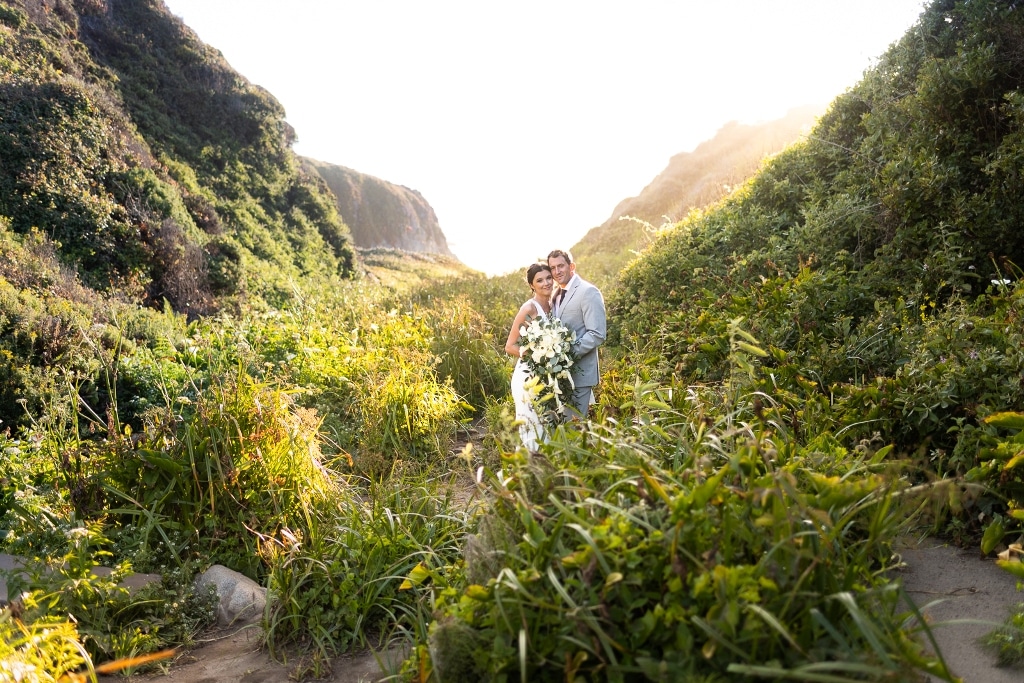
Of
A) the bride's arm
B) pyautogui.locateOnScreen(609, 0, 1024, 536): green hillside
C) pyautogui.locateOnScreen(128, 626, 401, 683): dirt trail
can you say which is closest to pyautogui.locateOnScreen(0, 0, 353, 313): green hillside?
the bride's arm

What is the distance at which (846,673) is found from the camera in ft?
6.12

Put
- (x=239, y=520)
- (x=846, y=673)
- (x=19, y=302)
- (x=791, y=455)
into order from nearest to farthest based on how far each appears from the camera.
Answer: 1. (x=846, y=673)
2. (x=791, y=455)
3. (x=239, y=520)
4. (x=19, y=302)

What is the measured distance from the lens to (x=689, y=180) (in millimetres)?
26109

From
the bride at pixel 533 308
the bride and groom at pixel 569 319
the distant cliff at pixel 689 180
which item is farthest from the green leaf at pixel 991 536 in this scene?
the distant cliff at pixel 689 180

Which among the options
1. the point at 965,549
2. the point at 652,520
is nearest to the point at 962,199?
the point at 965,549

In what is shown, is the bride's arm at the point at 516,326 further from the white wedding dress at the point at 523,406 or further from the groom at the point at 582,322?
the groom at the point at 582,322

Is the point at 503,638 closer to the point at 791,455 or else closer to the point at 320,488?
the point at 791,455

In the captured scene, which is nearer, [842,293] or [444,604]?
[444,604]

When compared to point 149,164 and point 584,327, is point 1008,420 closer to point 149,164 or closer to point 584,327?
point 584,327

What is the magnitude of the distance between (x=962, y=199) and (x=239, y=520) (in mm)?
6360

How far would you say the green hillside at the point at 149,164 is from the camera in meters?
14.2

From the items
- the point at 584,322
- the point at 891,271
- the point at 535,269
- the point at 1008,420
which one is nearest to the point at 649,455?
the point at 1008,420

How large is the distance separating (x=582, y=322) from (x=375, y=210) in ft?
273

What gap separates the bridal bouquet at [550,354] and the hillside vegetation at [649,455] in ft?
1.50
